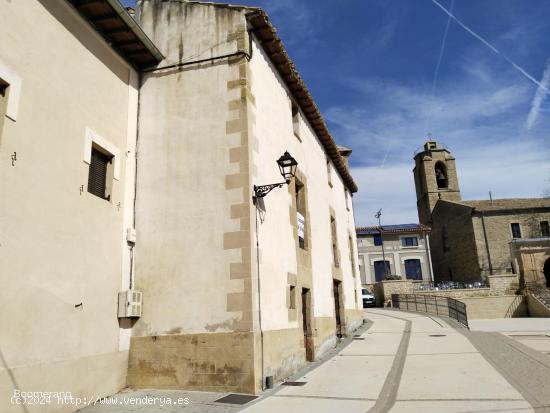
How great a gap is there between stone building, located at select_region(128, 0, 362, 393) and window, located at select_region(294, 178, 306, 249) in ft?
1.17

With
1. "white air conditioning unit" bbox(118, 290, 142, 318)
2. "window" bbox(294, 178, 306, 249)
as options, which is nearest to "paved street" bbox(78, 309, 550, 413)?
"white air conditioning unit" bbox(118, 290, 142, 318)

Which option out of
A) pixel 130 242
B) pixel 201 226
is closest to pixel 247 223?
pixel 201 226

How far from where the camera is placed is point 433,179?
48.9 m

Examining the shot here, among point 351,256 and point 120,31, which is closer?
point 120,31

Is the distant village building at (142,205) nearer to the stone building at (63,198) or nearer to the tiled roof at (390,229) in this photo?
the stone building at (63,198)

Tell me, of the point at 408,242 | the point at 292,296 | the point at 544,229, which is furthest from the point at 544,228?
the point at 292,296

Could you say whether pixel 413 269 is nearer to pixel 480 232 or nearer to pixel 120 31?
pixel 480 232

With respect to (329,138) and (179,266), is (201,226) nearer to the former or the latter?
(179,266)

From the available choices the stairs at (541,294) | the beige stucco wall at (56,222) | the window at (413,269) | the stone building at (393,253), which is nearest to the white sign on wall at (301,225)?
the beige stucco wall at (56,222)

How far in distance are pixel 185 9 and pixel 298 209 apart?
5529mm

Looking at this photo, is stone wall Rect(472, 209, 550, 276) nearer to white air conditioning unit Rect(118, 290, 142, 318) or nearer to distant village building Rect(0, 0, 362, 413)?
distant village building Rect(0, 0, 362, 413)

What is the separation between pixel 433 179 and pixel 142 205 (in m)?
45.9

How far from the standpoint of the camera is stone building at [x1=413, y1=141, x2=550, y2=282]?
123 ft

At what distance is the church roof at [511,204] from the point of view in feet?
128
